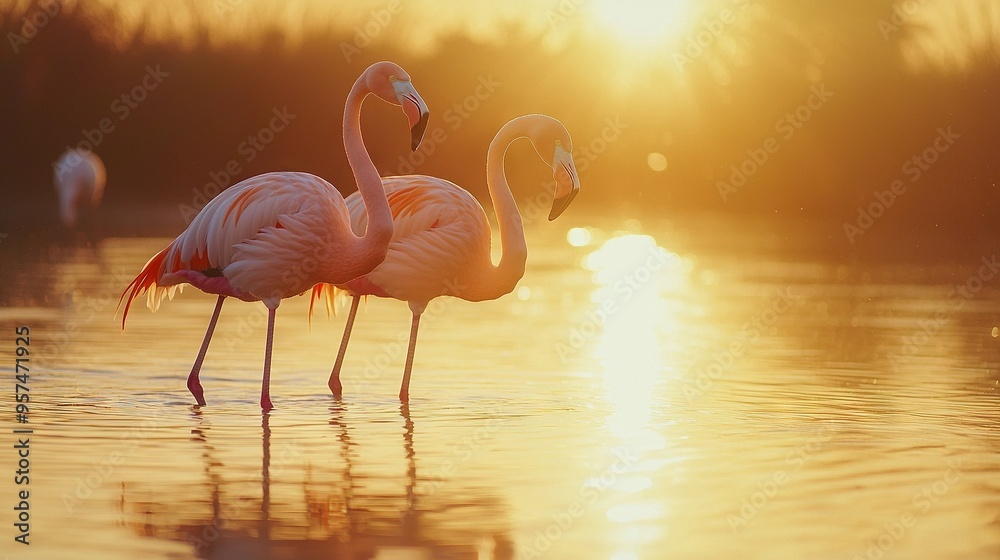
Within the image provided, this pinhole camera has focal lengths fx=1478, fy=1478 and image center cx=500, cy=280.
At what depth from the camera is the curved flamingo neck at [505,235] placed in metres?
7.65

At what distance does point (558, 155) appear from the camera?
7.48 m

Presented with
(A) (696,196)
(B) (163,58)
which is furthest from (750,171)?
(B) (163,58)

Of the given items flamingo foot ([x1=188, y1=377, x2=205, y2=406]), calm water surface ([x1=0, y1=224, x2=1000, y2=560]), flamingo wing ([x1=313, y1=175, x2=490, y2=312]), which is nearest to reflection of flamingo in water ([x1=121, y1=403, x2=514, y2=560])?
calm water surface ([x1=0, y1=224, x2=1000, y2=560])

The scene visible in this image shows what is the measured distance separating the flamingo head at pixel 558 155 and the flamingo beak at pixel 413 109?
86 centimetres

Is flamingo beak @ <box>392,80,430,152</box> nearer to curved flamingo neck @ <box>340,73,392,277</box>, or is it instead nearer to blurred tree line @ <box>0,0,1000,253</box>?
curved flamingo neck @ <box>340,73,392,277</box>

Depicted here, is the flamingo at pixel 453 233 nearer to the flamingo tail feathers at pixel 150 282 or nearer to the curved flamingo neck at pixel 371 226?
the curved flamingo neck at pixel 371 226

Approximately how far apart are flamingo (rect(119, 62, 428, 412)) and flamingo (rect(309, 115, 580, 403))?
58 cm

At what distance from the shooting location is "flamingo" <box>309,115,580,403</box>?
296 inches

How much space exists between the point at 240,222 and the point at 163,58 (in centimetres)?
1962

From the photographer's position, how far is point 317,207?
6.86 m

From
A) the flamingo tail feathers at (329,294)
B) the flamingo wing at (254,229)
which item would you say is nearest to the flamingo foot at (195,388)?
the flamingo wing at (254,229)

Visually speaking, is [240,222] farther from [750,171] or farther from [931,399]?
[750,171]

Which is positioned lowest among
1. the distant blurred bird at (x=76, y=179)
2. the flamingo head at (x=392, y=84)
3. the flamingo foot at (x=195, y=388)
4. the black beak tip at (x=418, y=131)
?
the flamingo foot at (x=195, y=388)

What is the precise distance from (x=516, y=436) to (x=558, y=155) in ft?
6.15
